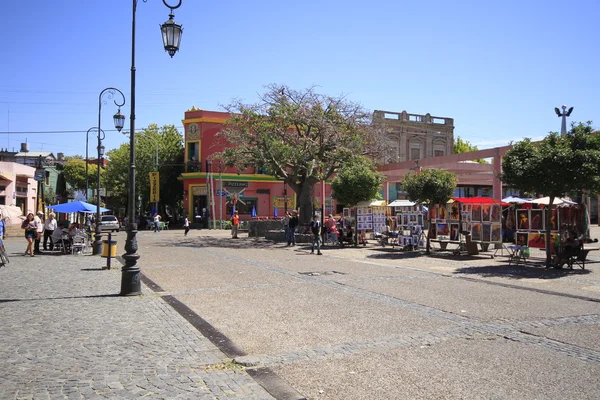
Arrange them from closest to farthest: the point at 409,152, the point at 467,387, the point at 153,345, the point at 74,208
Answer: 1. the point at 467,387
2. the point at 153,345
3. the point at 74,208
4. the point at 409,152

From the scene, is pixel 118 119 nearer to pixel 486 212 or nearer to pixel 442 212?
pixel 442 212

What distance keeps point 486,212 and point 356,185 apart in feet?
21.8

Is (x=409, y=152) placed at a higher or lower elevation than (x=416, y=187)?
higher

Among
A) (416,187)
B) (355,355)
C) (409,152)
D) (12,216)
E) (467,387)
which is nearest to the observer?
(467,387)

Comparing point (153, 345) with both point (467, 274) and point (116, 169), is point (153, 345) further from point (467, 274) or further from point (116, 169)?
point (116, 169)

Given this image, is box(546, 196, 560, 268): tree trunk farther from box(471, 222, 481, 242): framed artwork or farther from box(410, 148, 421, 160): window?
box(410, 148, 421, 160): window

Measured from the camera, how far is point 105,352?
6.28 meters

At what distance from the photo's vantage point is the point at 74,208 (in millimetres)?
24016

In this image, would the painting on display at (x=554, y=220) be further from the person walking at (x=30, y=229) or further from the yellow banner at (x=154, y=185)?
the yellow banner at (x=154, y=185)

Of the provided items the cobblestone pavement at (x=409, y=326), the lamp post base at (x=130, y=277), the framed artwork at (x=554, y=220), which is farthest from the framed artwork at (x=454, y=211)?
the lamp post base at (x=130, y=277)

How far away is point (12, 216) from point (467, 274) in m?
22.2

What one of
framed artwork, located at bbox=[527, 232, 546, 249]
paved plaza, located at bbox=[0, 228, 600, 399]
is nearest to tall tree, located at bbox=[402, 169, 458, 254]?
framed artwork, located at bbox=[527, 232, 546, 249]

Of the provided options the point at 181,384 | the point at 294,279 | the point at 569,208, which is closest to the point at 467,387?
the point at 181,384

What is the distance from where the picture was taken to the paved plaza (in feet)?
16.9
